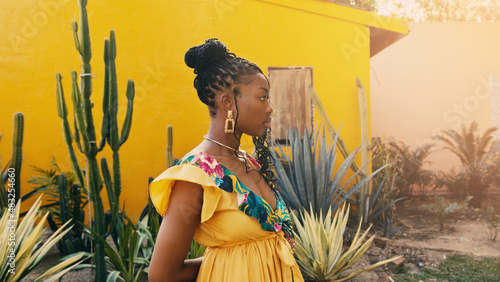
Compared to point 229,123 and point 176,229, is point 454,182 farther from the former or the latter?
point 176,229

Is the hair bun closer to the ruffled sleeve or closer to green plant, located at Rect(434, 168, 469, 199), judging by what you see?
the ruffled sleeve

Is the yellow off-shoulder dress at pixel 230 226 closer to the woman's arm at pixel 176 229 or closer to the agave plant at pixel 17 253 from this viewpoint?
the woman's arm at pixel 176 229

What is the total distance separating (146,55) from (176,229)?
15.0 ft

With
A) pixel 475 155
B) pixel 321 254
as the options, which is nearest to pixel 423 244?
pixel 321 254

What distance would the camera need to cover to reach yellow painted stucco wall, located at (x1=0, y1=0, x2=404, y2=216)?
5.01m

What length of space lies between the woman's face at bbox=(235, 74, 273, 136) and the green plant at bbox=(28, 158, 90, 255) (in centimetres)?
216

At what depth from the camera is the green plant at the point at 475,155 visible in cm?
809

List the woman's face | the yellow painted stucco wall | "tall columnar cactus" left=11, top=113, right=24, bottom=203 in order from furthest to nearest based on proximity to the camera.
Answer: the yellow painted stucco wall, "tall columnar cactus" left=11, top=113, right=24, bottom=203, the woman's face

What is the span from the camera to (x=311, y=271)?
347 centimetres

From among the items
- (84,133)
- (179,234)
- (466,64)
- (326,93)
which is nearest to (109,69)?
(84,133)

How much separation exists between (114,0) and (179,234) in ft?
16.0

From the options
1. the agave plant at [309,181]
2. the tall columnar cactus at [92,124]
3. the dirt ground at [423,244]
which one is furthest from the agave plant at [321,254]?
the tall columnar cactus at [92,124]

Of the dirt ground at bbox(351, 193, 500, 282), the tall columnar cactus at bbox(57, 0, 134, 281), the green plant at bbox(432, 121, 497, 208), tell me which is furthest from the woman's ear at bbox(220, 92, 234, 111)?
the green plant at bbox(432, 121, 497, 208)

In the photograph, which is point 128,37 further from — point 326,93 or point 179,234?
point 179,234
